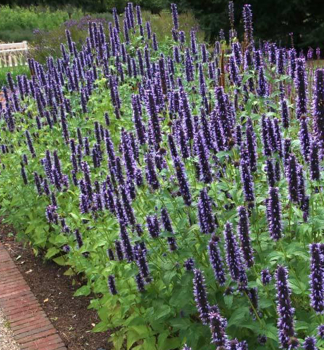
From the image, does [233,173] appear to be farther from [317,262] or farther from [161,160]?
[317,262]

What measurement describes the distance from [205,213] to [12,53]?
20849mm

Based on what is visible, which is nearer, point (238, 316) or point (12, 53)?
point (238, 316)

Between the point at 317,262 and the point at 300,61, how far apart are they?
1.49m

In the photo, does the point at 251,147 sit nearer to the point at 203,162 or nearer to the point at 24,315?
the point at 203,162

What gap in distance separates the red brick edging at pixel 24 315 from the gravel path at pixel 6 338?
0.10ft

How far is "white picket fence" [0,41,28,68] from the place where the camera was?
21.8 meters

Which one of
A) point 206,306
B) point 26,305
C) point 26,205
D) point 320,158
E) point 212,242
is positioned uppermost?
point 320,158

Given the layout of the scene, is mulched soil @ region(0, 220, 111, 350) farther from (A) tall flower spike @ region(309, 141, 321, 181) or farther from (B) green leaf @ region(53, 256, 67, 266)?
(A) tall flower spike @ region(309, 141, 321, 181)

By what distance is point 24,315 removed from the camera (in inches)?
189

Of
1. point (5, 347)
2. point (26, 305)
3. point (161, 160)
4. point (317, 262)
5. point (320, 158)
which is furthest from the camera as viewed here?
point (26, 305)

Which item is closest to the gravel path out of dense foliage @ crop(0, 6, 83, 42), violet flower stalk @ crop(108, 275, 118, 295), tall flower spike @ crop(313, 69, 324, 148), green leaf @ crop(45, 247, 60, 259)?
green leaf @ crop(45, 247, 60, 259)

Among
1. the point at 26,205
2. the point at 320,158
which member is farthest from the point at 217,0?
the point at 320,158

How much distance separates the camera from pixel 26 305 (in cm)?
496

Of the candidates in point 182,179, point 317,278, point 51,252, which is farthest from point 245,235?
point 51,252
